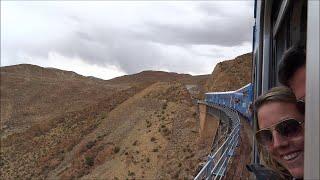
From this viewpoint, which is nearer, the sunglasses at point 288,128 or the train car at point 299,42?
the train car at point 299,42

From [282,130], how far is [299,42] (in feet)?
3.11

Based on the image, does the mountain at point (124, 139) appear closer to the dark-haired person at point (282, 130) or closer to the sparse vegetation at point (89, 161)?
the sparse vegetation at point (89, 161)

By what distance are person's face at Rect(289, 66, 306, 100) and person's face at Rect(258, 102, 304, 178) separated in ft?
0.25

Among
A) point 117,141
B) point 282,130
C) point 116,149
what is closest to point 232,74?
point 117,141

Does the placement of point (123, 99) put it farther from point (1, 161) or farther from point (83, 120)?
point (1, 161)

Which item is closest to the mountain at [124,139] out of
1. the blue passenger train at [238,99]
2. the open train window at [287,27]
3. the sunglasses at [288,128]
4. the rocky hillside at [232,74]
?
the rocky hillside at [232,74]

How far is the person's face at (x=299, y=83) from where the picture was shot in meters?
1.97

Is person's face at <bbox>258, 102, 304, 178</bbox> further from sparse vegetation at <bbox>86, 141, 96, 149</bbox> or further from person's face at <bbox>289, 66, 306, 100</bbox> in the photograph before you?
sparse vegetation at <bbox>86, 141, 96, 149</bbox>

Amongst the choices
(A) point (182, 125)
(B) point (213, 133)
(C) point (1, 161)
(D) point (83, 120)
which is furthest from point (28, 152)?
(B) point (213, 133)

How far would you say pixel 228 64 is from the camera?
53219 mm

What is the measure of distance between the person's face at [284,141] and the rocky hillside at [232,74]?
45096 millimetres

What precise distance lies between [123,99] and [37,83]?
53522mm

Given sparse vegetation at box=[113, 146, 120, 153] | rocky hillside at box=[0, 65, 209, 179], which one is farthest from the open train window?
sparse vegetation at box=[113, 146, 120, 153]

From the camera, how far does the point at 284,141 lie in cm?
187
